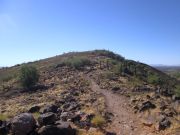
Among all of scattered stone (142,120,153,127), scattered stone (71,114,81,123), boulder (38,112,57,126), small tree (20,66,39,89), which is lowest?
scattered stone (142,120,153,127)

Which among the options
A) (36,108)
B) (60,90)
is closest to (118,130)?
(36,108)

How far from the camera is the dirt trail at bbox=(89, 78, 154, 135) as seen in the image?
64.1 feet

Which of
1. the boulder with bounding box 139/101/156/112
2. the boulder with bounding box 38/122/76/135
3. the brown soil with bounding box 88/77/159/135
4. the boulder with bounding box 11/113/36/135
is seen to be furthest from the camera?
the boulder with bounding box 139/101/156/112

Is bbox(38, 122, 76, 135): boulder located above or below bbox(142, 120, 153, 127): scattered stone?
above

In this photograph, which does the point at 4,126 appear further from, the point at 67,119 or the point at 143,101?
the point at 143,101

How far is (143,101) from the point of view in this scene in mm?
26578

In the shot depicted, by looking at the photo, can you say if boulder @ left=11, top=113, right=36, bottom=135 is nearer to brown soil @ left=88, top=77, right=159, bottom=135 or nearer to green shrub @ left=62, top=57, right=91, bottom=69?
brown soil @ left=88, top=77, right=159, bottom=135

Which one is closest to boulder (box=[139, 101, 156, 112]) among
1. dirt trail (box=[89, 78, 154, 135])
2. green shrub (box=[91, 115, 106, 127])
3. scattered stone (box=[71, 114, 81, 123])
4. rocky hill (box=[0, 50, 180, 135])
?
rocky hill (box=[0, 50, 180, 135])

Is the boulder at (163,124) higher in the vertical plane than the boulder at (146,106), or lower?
lower

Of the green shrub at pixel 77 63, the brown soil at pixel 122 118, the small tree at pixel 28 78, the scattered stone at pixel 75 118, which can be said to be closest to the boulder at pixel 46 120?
the scattered stone at pixel 75 118

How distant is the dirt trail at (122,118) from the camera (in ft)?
64.1

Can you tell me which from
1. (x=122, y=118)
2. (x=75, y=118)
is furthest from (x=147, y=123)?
(x=75, y=118)

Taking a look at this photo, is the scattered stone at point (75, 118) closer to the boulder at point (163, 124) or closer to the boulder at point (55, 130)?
the boulder at point (55, 130)

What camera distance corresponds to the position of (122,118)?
22703mm
